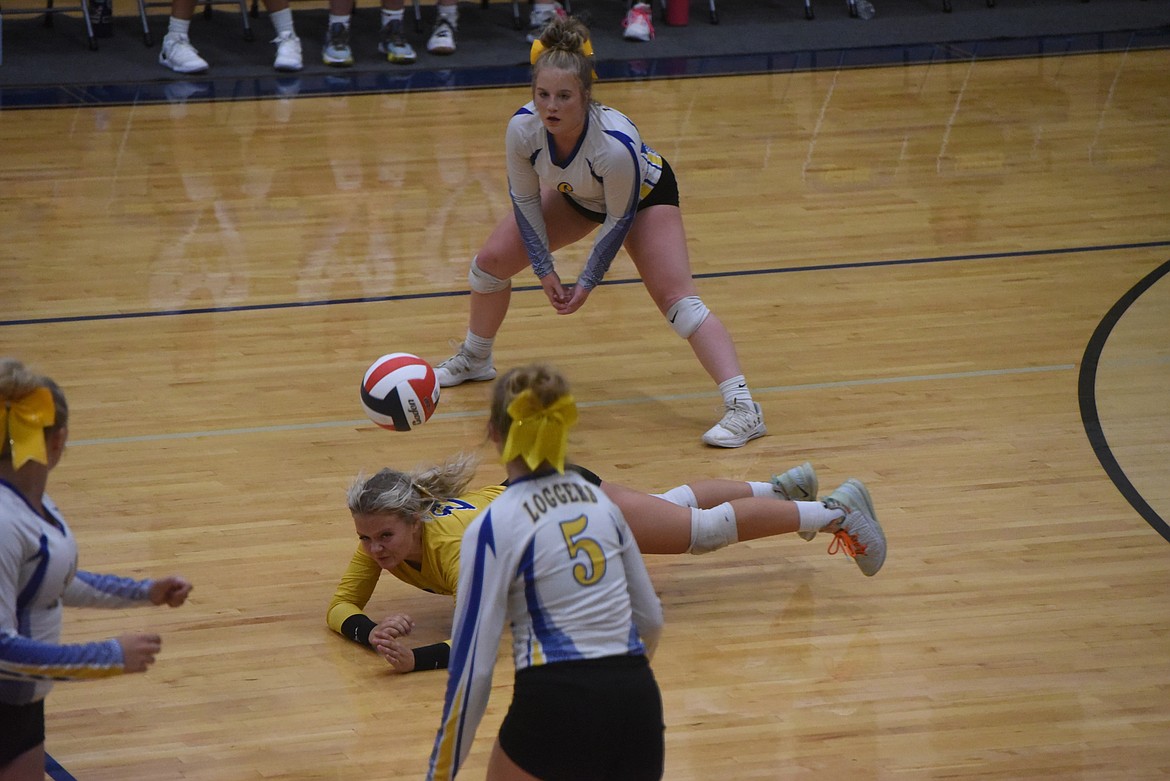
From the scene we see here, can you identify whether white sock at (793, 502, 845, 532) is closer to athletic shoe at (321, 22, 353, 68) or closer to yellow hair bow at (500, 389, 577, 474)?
yellow hair bow at (500, 389, 577, 474)

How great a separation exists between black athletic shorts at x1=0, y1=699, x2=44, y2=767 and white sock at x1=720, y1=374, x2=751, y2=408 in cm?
298

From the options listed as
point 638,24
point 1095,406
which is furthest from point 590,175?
point 638,24

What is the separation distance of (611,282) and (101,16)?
5.85 m

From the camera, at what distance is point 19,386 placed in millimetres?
2447

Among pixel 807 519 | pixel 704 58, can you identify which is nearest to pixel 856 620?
pixel 807 519

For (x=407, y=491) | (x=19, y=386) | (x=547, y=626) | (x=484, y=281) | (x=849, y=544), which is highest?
(x=19, y=386)

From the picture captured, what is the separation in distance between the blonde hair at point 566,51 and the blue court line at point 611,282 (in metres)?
1.91

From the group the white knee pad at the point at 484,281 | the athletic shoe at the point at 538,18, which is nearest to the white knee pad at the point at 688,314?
the white knee pad at the point at 484,281

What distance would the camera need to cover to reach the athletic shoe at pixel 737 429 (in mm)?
5000

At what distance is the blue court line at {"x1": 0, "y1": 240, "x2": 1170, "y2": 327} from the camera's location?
6.05m

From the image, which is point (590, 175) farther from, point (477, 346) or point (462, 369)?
point (462, 369)

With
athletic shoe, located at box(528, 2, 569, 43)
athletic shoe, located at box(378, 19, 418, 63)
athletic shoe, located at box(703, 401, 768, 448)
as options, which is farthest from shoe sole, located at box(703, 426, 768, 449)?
athletic shoe, located at box(528, 2, 569, 43)

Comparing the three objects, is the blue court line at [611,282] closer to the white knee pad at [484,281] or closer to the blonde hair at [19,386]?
the white knee pad at [484,281]

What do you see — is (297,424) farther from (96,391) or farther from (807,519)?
(807,519)
